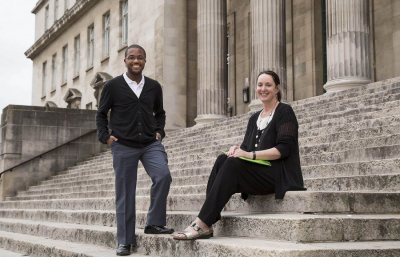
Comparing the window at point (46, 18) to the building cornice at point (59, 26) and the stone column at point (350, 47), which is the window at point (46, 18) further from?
the stone column at point (350, 47)

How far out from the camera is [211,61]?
63.7 ft

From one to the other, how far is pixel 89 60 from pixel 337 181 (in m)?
28.6

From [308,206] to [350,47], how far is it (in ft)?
30.2

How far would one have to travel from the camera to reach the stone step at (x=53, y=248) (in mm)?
6625

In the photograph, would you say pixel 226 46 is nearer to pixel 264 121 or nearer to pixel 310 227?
pixel 264 121

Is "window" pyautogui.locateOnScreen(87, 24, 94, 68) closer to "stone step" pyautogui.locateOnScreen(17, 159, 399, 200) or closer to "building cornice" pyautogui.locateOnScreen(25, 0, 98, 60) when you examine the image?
"building cornice" pyautogui.locateOnScreen(25, 0, 98, 60)

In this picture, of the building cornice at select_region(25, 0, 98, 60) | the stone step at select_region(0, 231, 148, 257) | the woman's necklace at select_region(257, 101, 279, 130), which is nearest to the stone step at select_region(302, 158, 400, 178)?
the woman's necklace at select_region(257, 101, 279, 130)

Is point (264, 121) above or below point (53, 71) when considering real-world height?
below

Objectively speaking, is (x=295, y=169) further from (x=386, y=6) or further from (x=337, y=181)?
(x=386, y=6)

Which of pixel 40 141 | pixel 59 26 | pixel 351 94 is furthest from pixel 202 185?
pixel 59 26

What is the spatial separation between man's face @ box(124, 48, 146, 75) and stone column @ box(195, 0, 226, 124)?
509 inches

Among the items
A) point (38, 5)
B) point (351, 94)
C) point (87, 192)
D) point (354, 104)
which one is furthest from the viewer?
point (38, 5)

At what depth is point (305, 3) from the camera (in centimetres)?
2133

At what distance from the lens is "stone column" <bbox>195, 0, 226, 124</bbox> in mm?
19359
